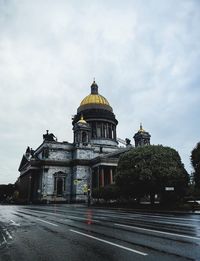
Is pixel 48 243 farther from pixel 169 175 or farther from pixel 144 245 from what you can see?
pixel 169 175

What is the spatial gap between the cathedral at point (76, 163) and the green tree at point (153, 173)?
81.0 ft

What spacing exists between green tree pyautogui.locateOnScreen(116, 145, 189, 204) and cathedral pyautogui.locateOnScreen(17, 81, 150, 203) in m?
24.7

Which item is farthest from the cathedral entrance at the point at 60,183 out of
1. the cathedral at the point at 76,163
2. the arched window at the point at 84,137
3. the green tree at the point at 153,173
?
the green tree at the point at 153,173

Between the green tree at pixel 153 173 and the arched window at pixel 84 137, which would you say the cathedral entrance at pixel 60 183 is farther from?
the green tree at pixel 153 173

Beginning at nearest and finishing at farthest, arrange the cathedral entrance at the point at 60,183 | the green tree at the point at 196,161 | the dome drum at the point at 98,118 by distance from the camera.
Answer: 1. the green tree at the point at 196,161
2. the cathedral entrance at the point at 60,183
3. the dome drum at the point at 98,118

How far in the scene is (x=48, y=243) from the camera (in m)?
9.24

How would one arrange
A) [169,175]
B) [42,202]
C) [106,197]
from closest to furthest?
[169,175]
[106,197]
[42,202]

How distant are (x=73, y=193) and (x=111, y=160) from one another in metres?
13.6

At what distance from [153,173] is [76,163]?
35724 mm

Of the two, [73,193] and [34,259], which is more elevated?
[73,193]

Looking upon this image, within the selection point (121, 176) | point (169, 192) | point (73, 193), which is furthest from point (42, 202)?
point (169, 192)

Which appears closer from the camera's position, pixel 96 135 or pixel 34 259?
pixel 34 259

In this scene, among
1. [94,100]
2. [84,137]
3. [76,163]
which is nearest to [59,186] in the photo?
[76,163]

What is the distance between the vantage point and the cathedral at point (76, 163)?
228 feet
